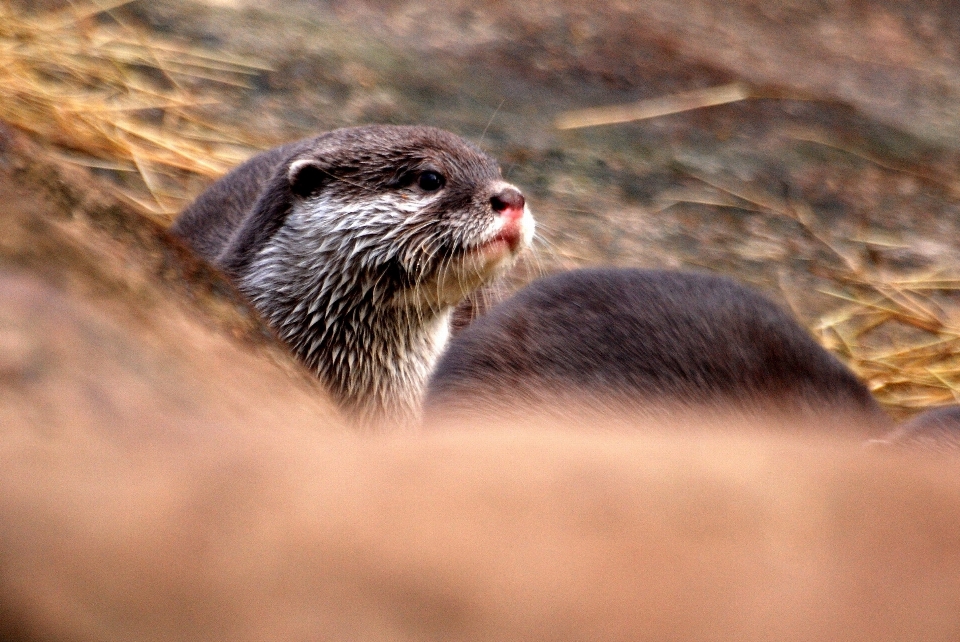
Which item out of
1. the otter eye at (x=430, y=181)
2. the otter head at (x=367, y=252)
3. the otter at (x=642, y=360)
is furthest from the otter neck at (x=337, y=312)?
the otter at (x=642, y=360)

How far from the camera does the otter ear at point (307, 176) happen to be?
2584 millimetres

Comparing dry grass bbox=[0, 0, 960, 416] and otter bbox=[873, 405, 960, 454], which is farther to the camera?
dry grass bbox=[0, 0, 960, 416]

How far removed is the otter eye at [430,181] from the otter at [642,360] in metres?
0.65

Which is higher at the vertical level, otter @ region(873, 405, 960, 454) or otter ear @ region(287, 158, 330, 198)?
otter ear @ region(287, 158, 330, 198)

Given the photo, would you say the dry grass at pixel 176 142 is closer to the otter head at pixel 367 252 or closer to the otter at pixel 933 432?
the otter head at pixel 367 252

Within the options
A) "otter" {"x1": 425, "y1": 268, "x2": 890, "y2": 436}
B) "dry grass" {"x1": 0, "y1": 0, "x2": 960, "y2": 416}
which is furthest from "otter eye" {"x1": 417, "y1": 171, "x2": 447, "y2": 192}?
"dry grass" {"x1": 0, "y1": 0, "x2": 960, "y2": 416}

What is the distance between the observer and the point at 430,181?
8.34ft

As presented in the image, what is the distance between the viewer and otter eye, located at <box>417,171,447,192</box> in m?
2.54

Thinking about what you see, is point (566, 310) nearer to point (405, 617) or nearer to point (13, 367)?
point (13, 367)

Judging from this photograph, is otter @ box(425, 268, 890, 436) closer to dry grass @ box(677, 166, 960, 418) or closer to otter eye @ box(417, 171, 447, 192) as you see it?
otter eye @ box(417, 171, 447, 192)

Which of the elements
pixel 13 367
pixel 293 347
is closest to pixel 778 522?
pixel 13 367

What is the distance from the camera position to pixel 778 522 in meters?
0.61

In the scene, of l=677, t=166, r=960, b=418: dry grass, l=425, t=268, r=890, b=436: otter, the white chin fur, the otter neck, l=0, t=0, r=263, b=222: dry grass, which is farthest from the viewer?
l=0, t=0, r=263, b=222: dry grass

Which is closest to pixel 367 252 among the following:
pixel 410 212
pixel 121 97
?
pixel 410 212
